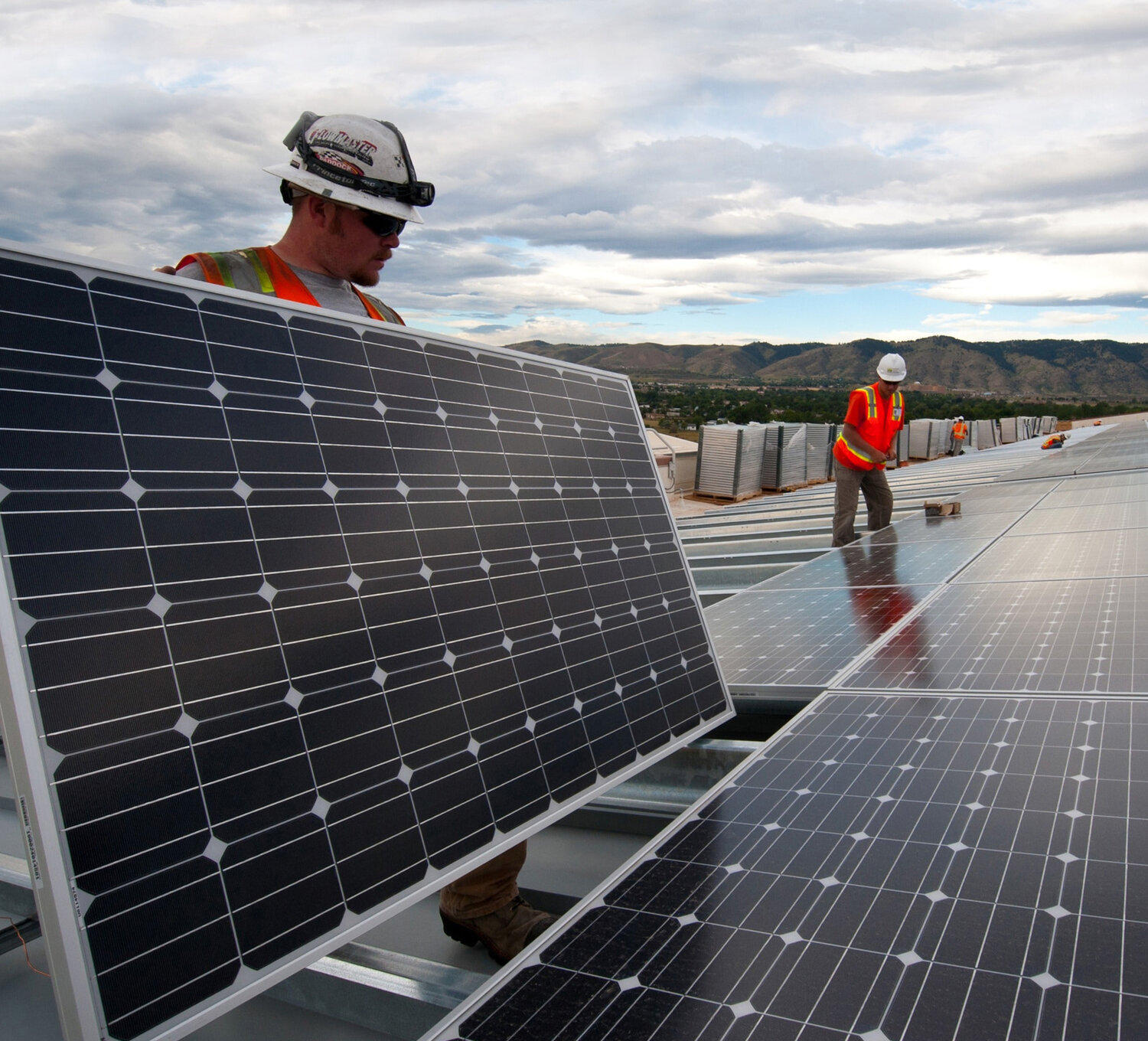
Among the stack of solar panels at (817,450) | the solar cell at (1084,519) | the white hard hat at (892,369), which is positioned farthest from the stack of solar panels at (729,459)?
the solar cell at (1084,519)

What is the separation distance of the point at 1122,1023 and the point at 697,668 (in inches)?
88.5

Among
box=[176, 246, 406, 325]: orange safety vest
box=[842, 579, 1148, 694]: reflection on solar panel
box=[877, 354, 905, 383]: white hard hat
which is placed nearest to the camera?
box=[176, 246, 406, 325]: orange safety vest

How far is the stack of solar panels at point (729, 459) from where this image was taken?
26.3 meters

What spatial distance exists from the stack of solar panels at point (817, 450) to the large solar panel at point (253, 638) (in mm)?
27429

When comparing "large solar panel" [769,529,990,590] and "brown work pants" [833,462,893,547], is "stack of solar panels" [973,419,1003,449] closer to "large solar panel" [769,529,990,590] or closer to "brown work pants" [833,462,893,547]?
"brown work pants" [833,462,893,547]

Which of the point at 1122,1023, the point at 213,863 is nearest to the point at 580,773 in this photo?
the point at 213,863

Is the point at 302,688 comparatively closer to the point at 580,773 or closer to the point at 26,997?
the point at 580,773

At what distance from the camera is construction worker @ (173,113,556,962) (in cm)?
307

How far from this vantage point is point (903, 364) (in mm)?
11836

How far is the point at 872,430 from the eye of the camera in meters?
10.6

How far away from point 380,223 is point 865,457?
811 cm

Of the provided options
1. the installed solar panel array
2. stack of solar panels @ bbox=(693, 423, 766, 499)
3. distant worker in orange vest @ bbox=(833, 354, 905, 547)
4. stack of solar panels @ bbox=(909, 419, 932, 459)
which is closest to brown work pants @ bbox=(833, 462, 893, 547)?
distant worker in orange vest @ bbox=(833, 354, 905, 547)

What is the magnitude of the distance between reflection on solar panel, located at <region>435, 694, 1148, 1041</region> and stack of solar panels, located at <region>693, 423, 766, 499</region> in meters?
23.7

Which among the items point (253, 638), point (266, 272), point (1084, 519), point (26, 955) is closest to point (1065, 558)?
point (1084, 519)
